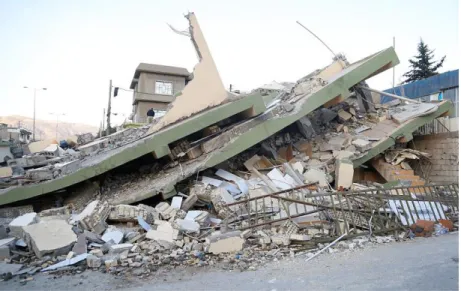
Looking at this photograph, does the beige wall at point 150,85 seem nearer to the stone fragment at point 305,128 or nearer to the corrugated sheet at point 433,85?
the corrugated sheet at point 433,85

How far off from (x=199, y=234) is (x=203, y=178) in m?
2.32

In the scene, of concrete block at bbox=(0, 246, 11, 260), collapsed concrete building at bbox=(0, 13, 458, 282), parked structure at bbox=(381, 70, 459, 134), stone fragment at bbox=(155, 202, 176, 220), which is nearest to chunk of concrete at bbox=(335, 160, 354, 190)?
collapsed concrete building at bbox=(0, 13, 458, 282)

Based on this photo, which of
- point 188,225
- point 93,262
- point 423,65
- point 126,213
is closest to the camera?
point 93,262

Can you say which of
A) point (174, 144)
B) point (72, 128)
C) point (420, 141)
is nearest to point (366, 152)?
point (420, 141)

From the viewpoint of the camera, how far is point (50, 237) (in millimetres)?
5570

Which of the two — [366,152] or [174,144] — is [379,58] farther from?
[174,144]

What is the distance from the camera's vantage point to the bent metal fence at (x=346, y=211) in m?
6.33

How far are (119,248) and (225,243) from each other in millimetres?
1798

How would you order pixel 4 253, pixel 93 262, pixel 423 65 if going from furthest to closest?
pixel 423 65 < pixel 4 253 < pixel 93 262

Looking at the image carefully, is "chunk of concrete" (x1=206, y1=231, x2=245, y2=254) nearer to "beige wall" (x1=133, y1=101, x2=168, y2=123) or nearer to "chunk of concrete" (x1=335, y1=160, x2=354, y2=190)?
"chunk of concrete" (x1=335, y1=160, x2=354, y2=190)

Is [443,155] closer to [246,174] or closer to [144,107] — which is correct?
[246,174]

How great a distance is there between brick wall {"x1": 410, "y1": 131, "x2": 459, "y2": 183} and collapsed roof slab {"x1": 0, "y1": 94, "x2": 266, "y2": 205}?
6.74 m

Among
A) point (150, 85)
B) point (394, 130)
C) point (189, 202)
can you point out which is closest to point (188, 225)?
point (189, 202)

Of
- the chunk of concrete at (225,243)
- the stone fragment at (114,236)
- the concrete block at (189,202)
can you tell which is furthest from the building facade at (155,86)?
the chunk of concrete at (225,243)
